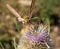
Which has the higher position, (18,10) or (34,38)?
(34,38)

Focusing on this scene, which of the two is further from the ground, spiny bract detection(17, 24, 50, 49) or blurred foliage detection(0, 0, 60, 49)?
spiny bract detection(17, 24, 50, 49)

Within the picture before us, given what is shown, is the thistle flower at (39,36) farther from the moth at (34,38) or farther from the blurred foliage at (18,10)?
the blurred foliage at (18,10)

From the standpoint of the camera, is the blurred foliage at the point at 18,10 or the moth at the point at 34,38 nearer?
the moth at the point at 34,38

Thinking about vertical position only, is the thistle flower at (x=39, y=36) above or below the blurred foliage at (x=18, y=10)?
above

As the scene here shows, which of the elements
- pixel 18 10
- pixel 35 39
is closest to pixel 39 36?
pixel 35 39

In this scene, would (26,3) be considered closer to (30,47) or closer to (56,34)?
(56,34)

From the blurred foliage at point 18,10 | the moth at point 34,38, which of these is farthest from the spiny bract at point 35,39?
the blurred foliage at point 18,10

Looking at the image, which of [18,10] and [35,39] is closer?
[35,39]

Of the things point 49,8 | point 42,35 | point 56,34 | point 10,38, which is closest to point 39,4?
point 49,8

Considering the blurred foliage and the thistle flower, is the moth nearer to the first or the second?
the thistle flower

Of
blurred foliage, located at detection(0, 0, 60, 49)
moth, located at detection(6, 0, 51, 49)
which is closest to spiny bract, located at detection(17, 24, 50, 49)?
moth, located at detection(6, 0, 51, 49)

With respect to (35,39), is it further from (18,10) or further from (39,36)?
(18,10)
